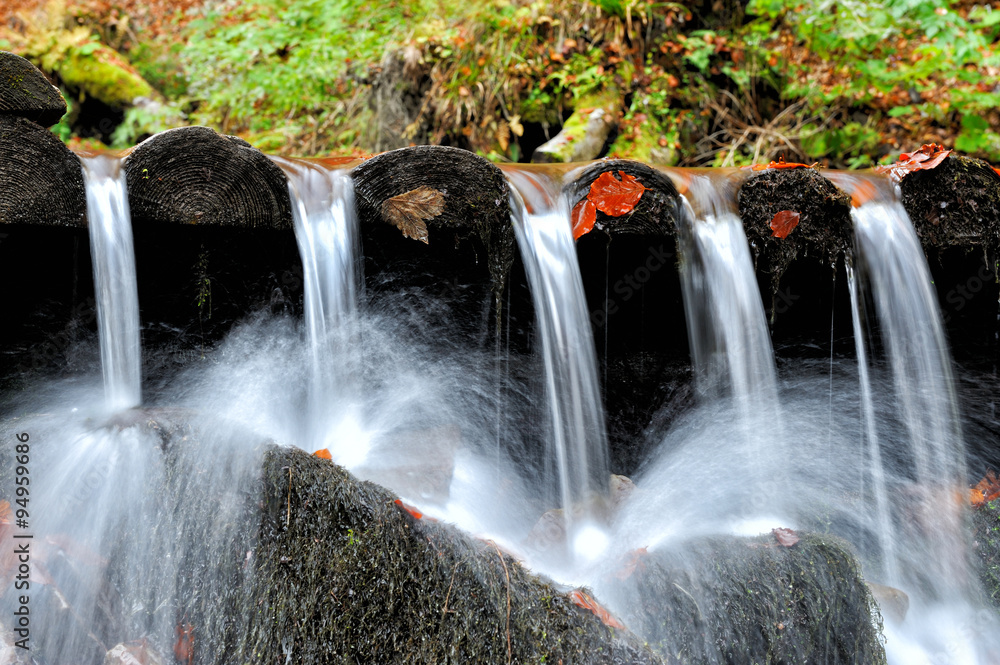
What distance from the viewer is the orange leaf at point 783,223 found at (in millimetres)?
2916

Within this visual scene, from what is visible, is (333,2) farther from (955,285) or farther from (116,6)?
(955,285)

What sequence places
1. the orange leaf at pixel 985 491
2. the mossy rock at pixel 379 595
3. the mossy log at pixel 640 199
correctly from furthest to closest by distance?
the orange leaf at pixel 985 491, the mossy log at pixel 640 199, the mossy rock at pixel 379 595

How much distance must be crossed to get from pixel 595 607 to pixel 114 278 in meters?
2.00

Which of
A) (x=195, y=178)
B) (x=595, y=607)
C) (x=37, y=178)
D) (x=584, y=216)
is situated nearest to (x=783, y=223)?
(x=584, y=216)

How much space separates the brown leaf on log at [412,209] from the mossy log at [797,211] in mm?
1426

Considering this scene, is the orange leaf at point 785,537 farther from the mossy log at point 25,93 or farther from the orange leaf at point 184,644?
the mossy log at point 25,93

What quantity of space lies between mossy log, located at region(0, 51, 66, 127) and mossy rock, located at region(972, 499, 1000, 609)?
4.28 m

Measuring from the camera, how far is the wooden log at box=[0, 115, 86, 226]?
199 centimetres

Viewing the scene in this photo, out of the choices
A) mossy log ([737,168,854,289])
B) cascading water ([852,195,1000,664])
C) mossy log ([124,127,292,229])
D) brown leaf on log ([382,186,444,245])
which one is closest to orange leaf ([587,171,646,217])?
mossy log ([737,168,854,289])

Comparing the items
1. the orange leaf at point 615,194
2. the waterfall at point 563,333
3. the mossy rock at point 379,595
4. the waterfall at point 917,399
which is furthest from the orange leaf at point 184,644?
the waterfall at point 917,399

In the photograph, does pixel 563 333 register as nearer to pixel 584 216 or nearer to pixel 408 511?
pixel 584 216

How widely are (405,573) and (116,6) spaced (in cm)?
1081

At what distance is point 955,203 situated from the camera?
3080mm

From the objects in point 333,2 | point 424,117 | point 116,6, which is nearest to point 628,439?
point 424,117
